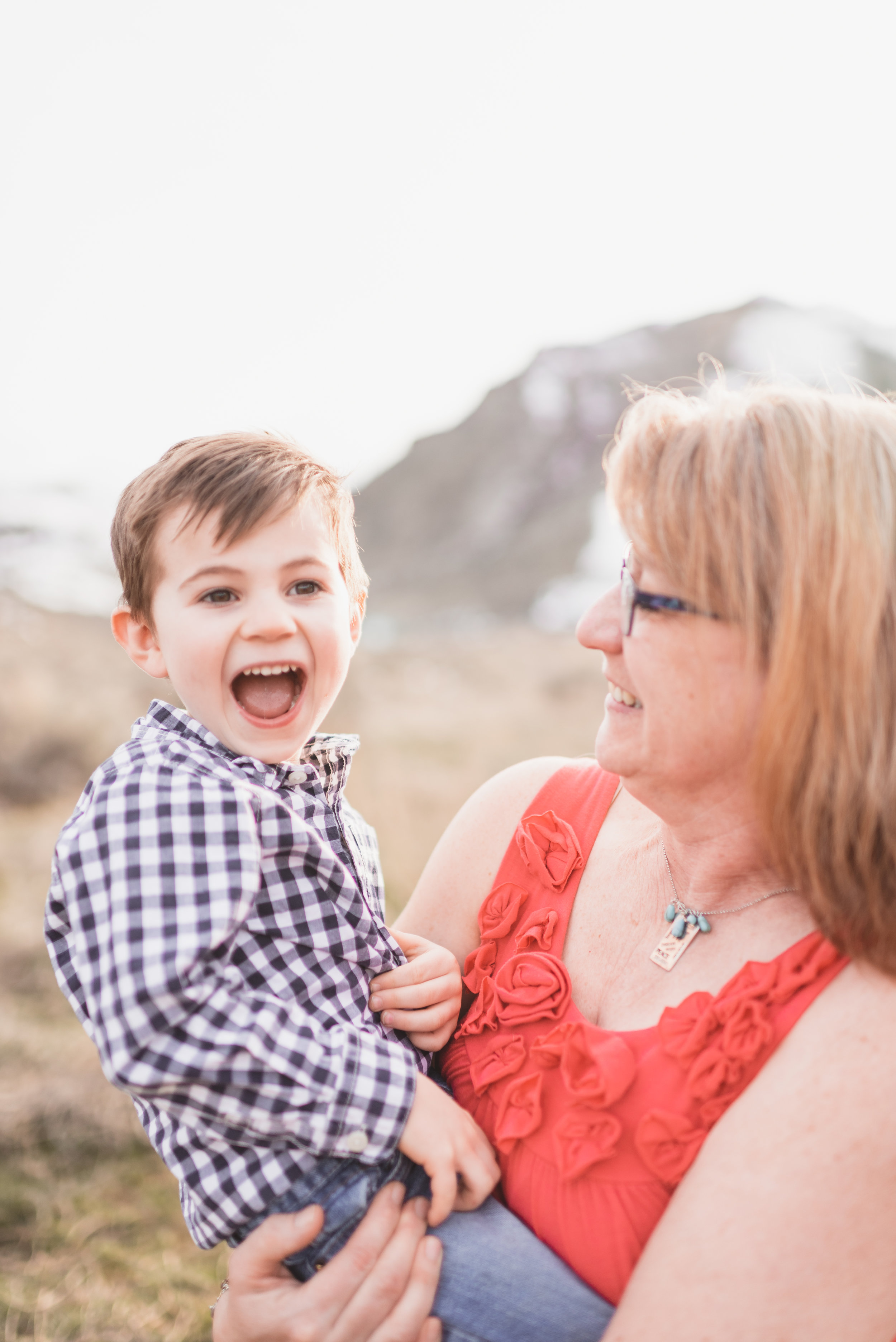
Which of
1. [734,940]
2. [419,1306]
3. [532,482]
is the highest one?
[734,940]

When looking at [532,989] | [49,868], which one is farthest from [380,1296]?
[49,868]

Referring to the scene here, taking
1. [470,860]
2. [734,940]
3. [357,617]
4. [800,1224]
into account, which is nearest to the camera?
[800,1224]

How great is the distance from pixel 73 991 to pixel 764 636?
1.25 meters

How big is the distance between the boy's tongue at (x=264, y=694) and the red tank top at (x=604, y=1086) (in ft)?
2.10

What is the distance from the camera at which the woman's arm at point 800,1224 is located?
1.18 metres

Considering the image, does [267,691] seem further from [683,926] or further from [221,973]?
[683,926]

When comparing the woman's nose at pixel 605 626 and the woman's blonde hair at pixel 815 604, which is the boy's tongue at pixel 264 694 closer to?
the woman's nose at pixel 605 626

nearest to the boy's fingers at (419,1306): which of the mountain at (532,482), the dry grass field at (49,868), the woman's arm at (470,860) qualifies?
the woman's arm at (470,860)

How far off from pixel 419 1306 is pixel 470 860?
779mm

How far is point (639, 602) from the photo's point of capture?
1.52m

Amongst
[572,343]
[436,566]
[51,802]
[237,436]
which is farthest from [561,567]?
[237,436]

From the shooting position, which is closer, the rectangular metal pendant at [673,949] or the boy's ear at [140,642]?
the rectangular metal pendant at [673,949]

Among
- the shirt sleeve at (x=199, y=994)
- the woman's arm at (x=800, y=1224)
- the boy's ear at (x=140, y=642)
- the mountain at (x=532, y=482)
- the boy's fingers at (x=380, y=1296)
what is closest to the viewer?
the woman's arm at (x=800, y=1224)

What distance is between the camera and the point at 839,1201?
3.89 ft
